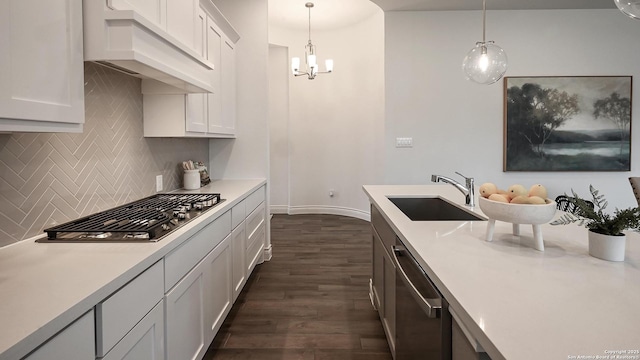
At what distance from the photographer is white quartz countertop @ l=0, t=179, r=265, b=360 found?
2.39 feet

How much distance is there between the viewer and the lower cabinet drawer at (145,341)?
1.04m

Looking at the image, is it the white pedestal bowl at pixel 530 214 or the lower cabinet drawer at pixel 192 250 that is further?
the lower cabinet drawer at pixel 192 250

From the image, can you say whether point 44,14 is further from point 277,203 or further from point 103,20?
point 277,203

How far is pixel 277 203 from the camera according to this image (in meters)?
6.29

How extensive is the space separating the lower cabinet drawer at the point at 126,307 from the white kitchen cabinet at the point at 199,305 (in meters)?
0.14

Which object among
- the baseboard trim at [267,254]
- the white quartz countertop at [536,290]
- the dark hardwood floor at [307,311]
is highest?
the white quartz countertop at [536,290]

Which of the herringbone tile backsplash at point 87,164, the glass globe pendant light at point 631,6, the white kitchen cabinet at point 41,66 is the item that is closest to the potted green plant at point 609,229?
the glass globe pendant light at point 631,6

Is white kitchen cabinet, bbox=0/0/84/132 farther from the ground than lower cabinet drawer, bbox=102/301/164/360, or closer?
farther from the ground

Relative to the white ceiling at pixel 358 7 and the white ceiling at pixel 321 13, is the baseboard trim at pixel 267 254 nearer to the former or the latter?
the white ceiling at pixel 358 7

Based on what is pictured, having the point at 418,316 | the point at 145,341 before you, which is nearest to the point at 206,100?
the point at 145,341

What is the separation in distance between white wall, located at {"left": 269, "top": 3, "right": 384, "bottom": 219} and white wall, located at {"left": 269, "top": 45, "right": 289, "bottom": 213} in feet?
0.24

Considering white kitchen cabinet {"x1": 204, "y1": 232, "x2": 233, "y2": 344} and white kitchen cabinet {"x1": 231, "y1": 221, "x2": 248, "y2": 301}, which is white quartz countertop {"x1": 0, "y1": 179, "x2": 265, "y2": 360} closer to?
white kitchen cabinet {"x1": 204, "y1": 232, "x2": 233, "y2": 344}

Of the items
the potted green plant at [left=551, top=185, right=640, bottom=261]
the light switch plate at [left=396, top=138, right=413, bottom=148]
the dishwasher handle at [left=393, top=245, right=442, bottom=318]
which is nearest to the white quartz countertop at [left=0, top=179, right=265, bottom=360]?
the dishwasher handle at [left=393, top=245, right=442, bottom=318]

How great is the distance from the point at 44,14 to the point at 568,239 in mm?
1869
